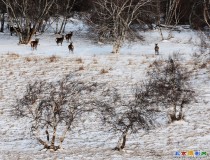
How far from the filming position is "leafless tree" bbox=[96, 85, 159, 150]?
45.8ft

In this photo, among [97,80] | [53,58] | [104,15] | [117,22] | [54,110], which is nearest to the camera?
[54,110]

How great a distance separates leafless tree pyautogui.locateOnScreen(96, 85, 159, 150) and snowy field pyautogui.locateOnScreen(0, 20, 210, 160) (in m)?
0.38

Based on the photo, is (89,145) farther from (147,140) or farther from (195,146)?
(195,146)

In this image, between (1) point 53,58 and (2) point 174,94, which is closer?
(2) point 174,94

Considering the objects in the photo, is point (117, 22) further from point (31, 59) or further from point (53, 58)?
point (31, 59)

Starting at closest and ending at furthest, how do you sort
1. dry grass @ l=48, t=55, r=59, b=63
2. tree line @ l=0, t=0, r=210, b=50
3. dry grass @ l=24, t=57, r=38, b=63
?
dry grass @ l=48, t=55, r=59, b=63
dry grass @ l=24, t=57, r=38, b=63
tree line @ l=0, t=0, r=210, b=50

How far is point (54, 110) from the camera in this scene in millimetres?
13586

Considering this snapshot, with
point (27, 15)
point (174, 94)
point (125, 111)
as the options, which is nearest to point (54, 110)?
point (125, 111)

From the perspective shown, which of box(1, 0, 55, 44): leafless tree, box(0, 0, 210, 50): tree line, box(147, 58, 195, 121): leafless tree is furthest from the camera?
box(1, 0, 55, 44): leafless tree

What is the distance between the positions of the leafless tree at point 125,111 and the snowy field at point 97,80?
378mm

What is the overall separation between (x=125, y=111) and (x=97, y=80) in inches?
220

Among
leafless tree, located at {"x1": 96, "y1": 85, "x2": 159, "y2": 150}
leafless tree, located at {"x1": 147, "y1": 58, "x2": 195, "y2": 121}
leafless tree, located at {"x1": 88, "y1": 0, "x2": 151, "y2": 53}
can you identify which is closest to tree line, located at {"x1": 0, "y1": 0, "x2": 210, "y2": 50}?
leafless tree, located at {"x1": 88, "y1": 0, "x2": 151, "y2": 53}

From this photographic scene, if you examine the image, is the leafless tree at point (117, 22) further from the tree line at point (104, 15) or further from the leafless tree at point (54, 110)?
the leafless tree at point (54, 110)

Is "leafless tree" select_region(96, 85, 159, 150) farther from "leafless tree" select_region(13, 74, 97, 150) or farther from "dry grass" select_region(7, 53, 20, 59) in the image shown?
"dry grass" select_region(7, 53, 20, 59)
